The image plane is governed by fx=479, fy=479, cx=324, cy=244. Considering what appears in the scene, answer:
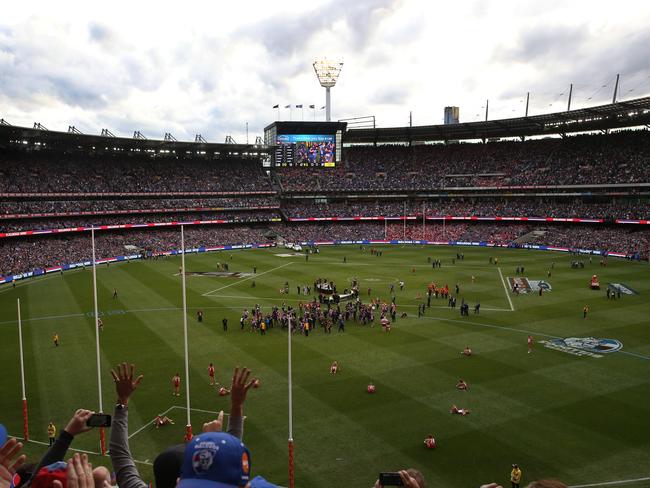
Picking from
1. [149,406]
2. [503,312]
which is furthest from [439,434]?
[503,312]

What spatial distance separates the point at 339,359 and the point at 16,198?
224ft

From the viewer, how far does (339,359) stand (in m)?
28.1

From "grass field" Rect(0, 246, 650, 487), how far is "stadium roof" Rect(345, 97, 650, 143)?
1681 inches

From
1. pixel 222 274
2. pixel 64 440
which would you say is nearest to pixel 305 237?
pixel 222 274

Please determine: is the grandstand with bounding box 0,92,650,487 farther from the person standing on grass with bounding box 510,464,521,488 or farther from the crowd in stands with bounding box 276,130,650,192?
the person standing on grass with bounding box 510,464,521,488

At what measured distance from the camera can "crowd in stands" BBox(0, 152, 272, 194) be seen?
77.8 m

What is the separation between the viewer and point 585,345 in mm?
29969

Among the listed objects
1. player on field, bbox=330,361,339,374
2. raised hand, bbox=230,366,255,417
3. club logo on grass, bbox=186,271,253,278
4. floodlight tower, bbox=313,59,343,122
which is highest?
floodlight tower, bbox=313,59,343,122

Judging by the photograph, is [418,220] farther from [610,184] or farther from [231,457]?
[231,457]

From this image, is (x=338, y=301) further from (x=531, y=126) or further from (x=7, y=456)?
(x=531, y=126)

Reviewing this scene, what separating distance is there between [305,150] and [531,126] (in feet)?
152

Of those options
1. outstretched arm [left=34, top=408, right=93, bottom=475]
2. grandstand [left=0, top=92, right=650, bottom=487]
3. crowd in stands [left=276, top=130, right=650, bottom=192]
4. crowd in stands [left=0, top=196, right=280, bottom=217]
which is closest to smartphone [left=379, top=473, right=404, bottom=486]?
outstretched arm [left=34, top=408, right=93, bottom=475]

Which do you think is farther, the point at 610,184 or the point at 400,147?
the point at 400,147

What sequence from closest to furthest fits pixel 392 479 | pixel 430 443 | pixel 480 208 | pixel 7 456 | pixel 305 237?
pixel 7 456
pixel 392 479
pixel 430 443
pixel 305 237
pixel 480 208
